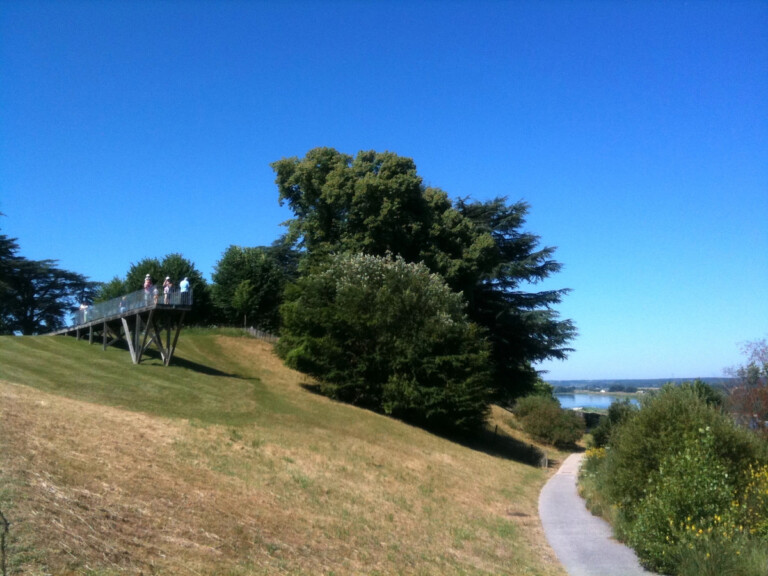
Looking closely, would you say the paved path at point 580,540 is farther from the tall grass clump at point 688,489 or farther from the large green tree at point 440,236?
the large green tree at point 440,236

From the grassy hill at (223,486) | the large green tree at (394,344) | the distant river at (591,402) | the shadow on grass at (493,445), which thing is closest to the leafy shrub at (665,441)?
the grassy hill at (223,486)

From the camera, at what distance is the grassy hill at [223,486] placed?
7480 millimetres

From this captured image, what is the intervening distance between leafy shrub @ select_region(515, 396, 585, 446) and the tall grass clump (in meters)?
24.0

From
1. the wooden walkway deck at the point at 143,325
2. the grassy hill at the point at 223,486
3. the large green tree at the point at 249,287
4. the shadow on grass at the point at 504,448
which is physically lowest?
the shadow on grass at the point at 504,448

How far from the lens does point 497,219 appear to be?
139 ft

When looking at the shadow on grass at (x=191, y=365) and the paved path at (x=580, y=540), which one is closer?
the paved path at (x=580, y=540)

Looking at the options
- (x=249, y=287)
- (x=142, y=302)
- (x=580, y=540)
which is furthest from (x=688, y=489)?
(x=249, y=287)

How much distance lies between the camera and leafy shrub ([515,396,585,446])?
134ft

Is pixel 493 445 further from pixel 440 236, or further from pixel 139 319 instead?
pixel 139 319

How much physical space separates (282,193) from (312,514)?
31213mm

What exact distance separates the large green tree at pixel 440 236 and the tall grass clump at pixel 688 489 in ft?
70.5

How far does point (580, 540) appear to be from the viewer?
14.0 m

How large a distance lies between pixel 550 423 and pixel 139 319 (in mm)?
25825

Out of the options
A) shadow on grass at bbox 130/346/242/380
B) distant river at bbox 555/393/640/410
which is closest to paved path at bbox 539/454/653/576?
distant river at bbox 555/393/640/410
